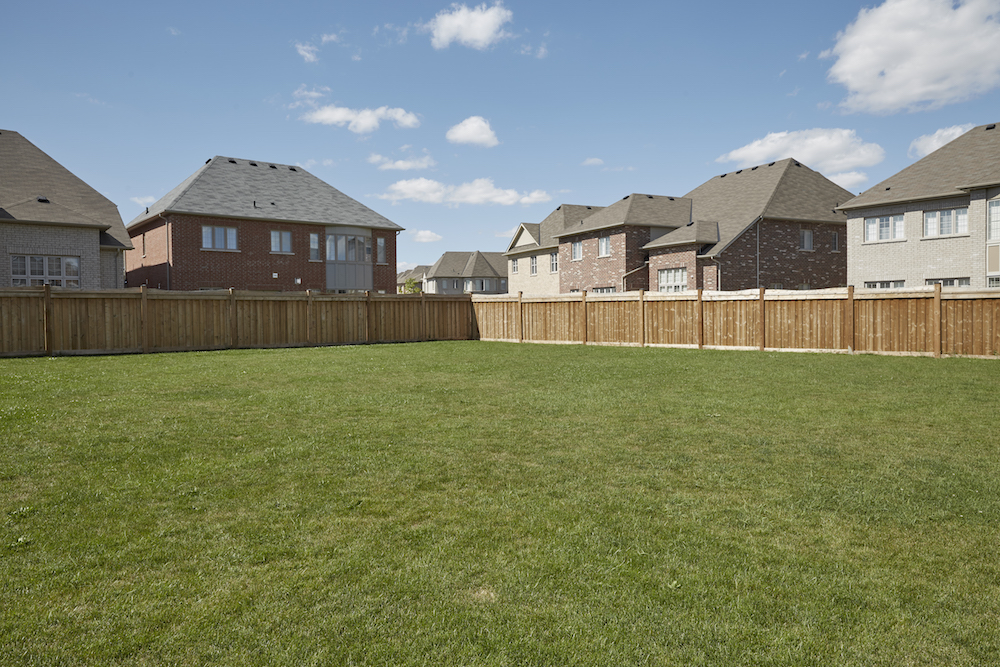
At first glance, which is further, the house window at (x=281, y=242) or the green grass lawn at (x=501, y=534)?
the house window at (x=281, y=242)

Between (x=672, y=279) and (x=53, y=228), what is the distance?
27.9 metres

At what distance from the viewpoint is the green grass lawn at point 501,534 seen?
2961mm

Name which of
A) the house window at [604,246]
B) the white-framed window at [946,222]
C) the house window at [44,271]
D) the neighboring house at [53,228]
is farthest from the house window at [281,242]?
the white-framed window at [946,222]

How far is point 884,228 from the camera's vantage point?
94.5 feet

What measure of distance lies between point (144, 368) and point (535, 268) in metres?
37.3

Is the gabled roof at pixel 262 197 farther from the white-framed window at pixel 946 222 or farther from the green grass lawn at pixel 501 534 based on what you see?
the green grass lawn at pixel 501 534

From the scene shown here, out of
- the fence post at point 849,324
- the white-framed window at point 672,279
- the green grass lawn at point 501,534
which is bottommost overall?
the green grass lawn at point 501,534

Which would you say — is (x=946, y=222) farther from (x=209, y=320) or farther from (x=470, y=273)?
(x=470, y=273)

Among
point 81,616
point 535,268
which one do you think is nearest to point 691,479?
point 81,616

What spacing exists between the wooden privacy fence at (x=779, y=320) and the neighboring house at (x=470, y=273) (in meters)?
56.6

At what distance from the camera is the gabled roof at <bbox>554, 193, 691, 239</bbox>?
37.5 m

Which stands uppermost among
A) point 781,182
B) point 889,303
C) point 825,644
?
point 781,182

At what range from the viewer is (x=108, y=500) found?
4891 millimetres

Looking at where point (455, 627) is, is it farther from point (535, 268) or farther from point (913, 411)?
point (535, 268)
